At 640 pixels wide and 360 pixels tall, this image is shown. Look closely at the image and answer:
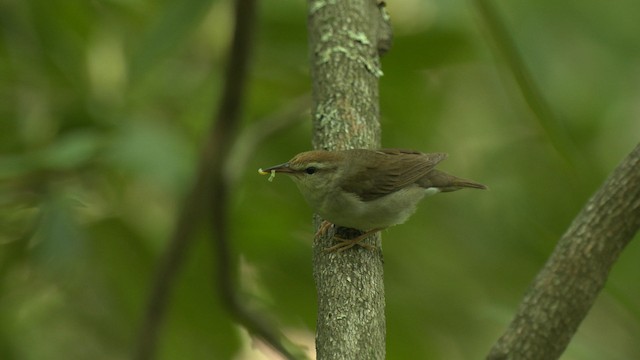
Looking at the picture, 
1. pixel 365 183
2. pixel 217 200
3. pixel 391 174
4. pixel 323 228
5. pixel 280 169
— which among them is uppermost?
pixel 391 174

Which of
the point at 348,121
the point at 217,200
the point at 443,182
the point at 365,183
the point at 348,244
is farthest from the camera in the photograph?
the point at 443,182

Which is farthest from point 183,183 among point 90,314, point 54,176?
point 90,314

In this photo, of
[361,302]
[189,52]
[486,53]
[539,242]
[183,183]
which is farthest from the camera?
[189,52]

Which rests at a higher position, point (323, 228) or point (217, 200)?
point (323, 228)

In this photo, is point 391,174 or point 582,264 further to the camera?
point 391,174

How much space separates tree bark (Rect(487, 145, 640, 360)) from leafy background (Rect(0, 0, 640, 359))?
0.60 metres

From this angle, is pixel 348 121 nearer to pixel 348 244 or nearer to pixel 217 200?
pixel 348 244

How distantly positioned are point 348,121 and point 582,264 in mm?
1403

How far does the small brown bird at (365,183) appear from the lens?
4.26m

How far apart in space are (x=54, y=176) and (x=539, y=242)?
2.29m

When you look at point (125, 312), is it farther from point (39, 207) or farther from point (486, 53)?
point (486, 53)

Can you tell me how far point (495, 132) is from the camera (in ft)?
17.5

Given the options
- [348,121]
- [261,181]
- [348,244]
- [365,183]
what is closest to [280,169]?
[261,181]

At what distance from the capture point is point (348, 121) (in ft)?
13.4
